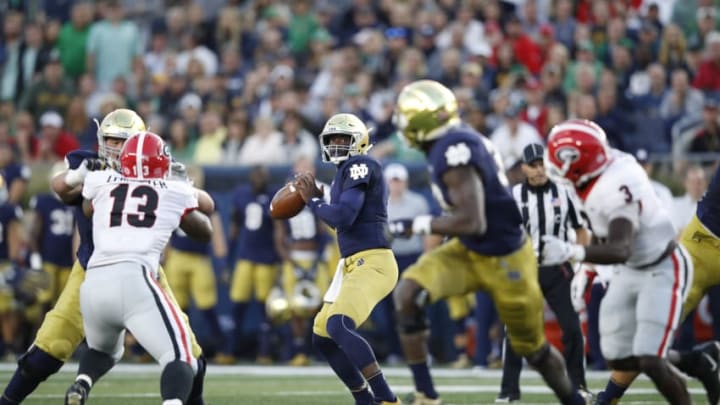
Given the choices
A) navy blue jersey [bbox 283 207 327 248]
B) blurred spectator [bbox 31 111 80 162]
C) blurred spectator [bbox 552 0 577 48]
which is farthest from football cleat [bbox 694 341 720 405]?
blurred spectator [bbox 31 111 80 162]

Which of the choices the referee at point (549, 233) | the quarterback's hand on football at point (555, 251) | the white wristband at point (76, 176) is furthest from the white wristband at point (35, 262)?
the quarterback's hand on football at point (555, 251)

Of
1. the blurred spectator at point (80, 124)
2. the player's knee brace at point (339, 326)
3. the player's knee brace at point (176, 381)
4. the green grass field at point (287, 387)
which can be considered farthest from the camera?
the blurred spectator at point (80, 124)

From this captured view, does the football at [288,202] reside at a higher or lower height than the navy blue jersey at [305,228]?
higher

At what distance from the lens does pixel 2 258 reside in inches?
517

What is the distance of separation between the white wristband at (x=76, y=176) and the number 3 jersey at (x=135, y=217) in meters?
0.59

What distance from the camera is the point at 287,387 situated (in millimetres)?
9812

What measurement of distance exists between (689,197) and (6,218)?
6499 mm

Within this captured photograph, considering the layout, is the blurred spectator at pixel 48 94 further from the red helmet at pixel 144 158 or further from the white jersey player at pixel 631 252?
the white jersey player at pixel 631 252

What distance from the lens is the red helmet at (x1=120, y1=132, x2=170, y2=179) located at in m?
6.57

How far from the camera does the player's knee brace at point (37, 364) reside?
7.02 meters

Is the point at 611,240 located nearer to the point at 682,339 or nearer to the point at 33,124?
the point at 682,339

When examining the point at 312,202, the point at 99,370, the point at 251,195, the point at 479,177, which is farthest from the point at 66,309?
the point at 251,195

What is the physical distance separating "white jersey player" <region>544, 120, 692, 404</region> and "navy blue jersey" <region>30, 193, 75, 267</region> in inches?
297

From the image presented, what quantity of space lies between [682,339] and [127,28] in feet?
25.7
